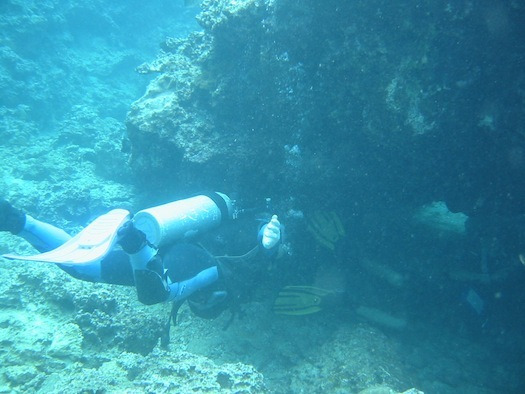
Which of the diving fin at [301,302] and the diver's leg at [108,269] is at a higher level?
the diver's leg at [108,269]

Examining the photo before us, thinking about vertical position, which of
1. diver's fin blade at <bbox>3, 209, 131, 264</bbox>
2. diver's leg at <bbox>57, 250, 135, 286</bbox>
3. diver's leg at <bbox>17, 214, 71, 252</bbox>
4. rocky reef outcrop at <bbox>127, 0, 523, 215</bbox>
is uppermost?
rocky reef outcrop at <bbox>127, 0, 523, 215</bbox>

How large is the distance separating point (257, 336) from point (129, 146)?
18.1 ft

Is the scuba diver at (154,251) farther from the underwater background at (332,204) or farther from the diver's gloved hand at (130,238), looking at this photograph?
the underwater background at (332,204)

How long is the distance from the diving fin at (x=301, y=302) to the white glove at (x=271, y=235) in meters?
1.75

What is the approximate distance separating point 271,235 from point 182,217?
4.04 ft

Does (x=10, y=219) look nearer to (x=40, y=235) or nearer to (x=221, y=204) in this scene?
(x=40, y=235)

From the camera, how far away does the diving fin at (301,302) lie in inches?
228

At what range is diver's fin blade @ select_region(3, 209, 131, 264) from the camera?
3.55 meters

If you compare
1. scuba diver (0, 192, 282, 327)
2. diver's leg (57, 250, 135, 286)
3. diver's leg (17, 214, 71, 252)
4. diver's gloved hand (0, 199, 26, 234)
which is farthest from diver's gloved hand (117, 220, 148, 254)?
diver's gloved hand (0, 199, 26, 234)

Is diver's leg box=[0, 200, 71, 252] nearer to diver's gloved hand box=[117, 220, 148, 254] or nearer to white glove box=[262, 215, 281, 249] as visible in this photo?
diver's gloved hand box=[117, 220, 148, 254]

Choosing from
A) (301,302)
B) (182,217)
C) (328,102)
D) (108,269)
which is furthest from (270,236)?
(328,102)

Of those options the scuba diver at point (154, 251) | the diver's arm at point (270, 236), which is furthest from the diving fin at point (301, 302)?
the diver's arm at point (270, 236)

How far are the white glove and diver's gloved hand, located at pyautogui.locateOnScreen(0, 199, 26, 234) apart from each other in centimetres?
327

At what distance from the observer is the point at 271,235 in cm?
451
